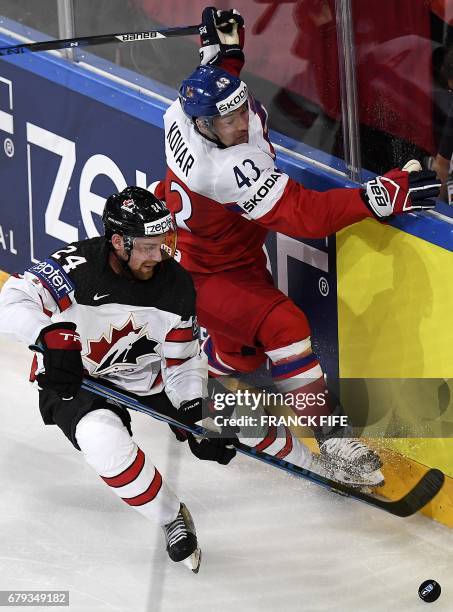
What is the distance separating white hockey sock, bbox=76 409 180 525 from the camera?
11.9 feet

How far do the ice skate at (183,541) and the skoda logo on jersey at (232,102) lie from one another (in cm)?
114

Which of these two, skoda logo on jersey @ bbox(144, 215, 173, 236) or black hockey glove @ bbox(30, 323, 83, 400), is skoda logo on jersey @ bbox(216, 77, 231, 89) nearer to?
skoda logo on jersey @ bbox(144, 215, 173, 236)

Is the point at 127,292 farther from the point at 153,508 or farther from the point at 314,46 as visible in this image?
the point at 314,46

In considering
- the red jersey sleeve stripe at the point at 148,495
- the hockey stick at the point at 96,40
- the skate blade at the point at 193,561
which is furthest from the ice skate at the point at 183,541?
the hockey stick at the point at 96,40

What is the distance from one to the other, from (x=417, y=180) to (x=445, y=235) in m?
0.17

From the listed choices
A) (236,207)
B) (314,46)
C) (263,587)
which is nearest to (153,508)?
(263,587)

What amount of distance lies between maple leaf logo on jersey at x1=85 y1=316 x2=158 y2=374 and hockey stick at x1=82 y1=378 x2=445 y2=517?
80mm

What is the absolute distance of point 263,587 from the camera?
371 cm

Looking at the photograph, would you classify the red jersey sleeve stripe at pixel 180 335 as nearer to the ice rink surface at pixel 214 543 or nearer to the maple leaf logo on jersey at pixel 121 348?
the maple leaf logo on jersey at pixel 121 348

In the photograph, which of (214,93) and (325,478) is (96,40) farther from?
(325,478)

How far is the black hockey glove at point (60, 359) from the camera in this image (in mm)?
3457

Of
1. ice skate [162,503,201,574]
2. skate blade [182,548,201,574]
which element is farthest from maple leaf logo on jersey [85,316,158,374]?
skate blade [182,548,201,574]

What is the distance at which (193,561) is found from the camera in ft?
12.3

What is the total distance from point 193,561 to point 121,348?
64 cm
